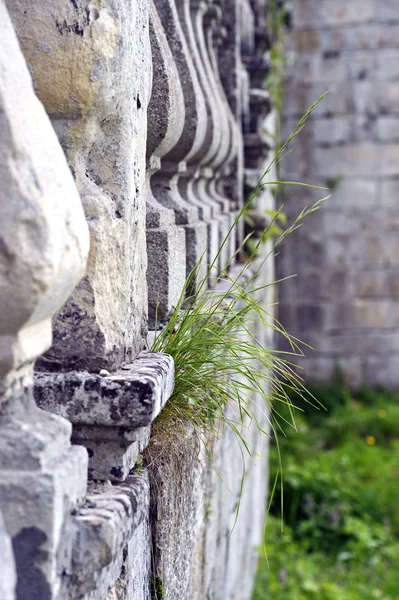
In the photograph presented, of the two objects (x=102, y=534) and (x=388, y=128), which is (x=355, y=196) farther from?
(x=102, y=534)

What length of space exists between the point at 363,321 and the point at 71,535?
666cm

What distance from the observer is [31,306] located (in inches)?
38.0

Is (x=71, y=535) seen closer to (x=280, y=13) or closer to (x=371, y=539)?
(x=371, y=539)

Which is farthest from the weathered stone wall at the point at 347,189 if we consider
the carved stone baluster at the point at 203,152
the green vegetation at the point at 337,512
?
the carved stone baluster at the point at 203,152

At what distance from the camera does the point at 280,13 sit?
6445mm

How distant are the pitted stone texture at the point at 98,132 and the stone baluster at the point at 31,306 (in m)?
0.17

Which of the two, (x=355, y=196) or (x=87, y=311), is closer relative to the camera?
(x=87, y=311)

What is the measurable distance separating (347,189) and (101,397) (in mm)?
6495

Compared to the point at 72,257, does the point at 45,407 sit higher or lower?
lower

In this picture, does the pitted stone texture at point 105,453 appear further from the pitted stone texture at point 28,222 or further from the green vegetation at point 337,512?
the green vegetation at point 337,512

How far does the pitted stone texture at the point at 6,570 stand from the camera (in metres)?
0.88

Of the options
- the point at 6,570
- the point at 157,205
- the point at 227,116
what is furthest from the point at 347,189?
the point at 6,570

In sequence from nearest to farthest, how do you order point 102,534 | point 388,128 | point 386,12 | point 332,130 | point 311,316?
point 102,534, point 386,12, point 388,128, point 332,130, point 311,316

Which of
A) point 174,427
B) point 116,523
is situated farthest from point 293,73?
point 116,523
